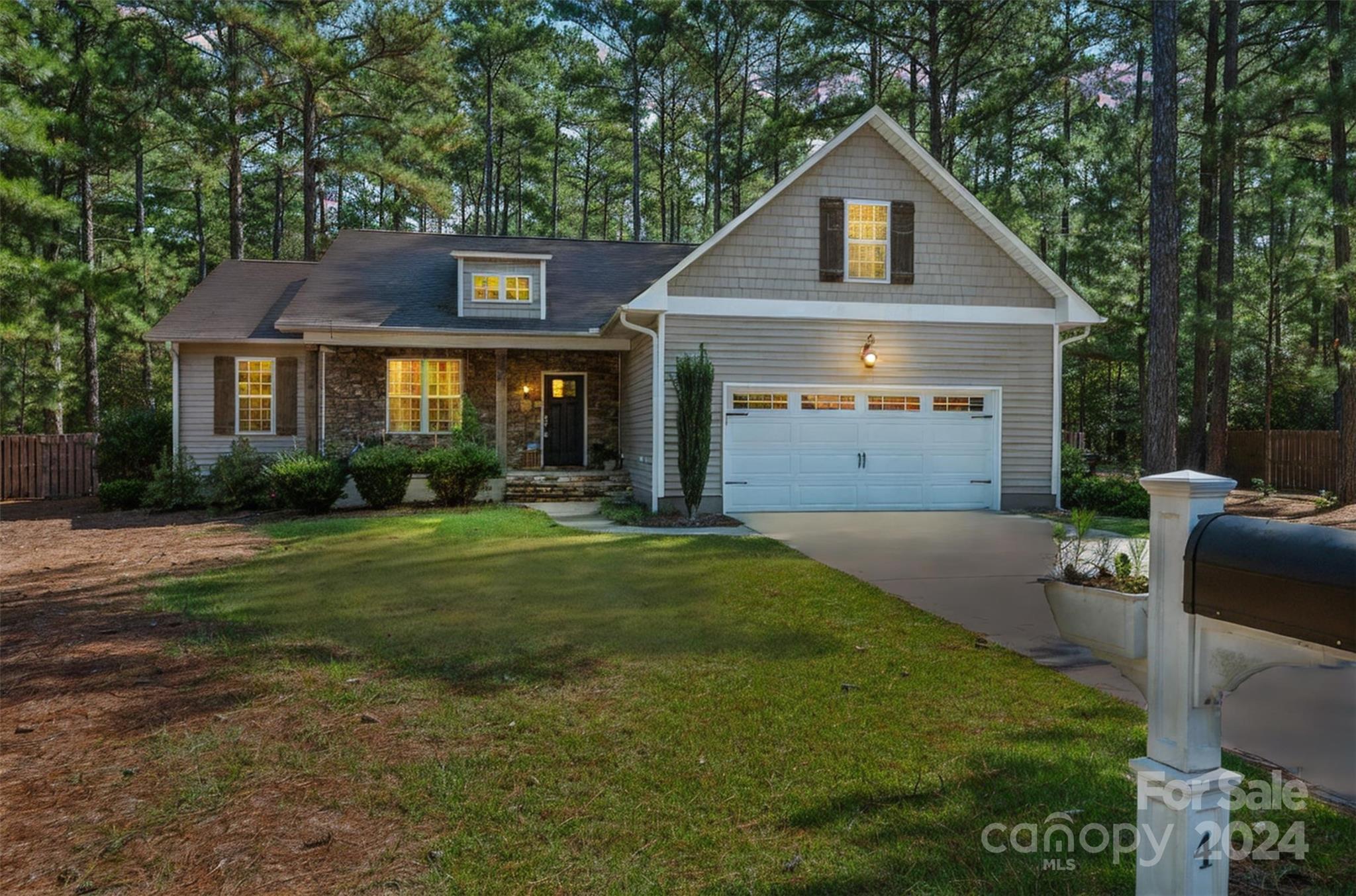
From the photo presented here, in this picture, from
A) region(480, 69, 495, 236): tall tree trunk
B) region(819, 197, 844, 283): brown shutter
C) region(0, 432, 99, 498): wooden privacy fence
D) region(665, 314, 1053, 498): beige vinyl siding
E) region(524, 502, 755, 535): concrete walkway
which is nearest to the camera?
region(524, 502, 755, 535): concrete walkway

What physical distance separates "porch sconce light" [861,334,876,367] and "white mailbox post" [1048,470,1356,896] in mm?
11325

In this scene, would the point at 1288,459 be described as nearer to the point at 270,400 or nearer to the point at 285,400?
the point at 285,400

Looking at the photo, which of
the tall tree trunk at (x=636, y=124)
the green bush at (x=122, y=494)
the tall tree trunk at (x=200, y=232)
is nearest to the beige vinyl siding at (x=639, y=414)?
the green bush at (x=122, y=494)

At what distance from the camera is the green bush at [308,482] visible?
13180 mm

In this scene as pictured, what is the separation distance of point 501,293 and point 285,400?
475cm

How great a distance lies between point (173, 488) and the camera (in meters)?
14.1

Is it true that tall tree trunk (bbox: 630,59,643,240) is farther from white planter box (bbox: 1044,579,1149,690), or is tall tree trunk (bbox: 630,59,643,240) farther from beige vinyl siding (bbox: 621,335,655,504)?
white planter box (bbox: 1044,579,1149,690)

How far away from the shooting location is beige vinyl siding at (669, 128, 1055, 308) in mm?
12711

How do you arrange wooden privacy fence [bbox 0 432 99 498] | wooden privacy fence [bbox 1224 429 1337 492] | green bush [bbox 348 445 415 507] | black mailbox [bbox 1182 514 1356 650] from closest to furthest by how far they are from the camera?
black mailbox [bbox 1182 514 1356 650] < green bush [bbox 348 445 415 507] < wooden privacy fence [bbox 0 432 99 498] < wooden privacy fence [bbox 1224 429 1337 492]

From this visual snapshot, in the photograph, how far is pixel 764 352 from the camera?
12828 mm

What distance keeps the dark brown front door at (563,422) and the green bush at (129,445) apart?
7.29 metres

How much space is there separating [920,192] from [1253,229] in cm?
2209

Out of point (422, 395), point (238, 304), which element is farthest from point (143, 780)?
point (238, 304)

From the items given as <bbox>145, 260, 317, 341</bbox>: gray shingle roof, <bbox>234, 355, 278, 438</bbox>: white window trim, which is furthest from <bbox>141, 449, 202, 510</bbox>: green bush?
<bbox>145, 260, 317, 341</bbox>: gray shingle roof
